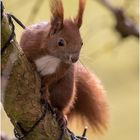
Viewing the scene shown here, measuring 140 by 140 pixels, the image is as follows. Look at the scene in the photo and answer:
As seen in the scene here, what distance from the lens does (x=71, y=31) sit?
1395mm

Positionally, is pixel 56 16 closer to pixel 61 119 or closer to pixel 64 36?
pixel 64 36

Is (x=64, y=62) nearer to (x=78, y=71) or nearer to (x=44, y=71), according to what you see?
(x=44, y=71)

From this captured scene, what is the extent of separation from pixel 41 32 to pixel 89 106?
1.26 ft

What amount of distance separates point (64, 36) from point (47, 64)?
0.09 metres

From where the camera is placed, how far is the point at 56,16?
4.47 ft

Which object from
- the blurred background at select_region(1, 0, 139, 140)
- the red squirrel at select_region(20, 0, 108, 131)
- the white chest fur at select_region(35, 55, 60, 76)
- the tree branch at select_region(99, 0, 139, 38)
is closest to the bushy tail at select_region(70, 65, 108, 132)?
the red squirrel at select_region(20, 0, 108, 131)

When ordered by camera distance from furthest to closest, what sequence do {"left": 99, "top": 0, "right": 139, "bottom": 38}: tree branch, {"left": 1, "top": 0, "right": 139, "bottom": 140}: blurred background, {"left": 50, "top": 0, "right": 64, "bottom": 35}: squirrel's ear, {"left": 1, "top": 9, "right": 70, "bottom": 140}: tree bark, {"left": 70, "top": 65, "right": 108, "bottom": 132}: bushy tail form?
{"left": 1, "top": 0, "right": 139, "bottom": 140}: blurred background → {"left": 99, "top": 0, "right": 139, "bottom": 38}: tree branch → {"left": 70, "top": 65, "right": 108, "bottom": 132}: bushy tail → {"left": 50, "top": 0, "right": 64, "bottom": 35}: squirrel's ear → {"left": 1, "top": 9, "right": 70, "bottom": 140}: tree bark

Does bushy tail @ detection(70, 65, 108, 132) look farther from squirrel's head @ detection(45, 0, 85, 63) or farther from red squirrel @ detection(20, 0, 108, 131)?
squirrel's head @ detection(45, 0, 85, 63)

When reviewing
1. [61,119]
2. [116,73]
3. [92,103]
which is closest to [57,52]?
[61,119]

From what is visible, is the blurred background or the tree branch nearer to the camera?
the tree branch

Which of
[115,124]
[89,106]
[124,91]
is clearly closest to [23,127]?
[89,106]

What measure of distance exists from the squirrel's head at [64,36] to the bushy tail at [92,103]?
28cm

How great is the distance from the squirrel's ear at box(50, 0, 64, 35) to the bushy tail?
0.30 m

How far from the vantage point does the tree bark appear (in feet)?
3.78
